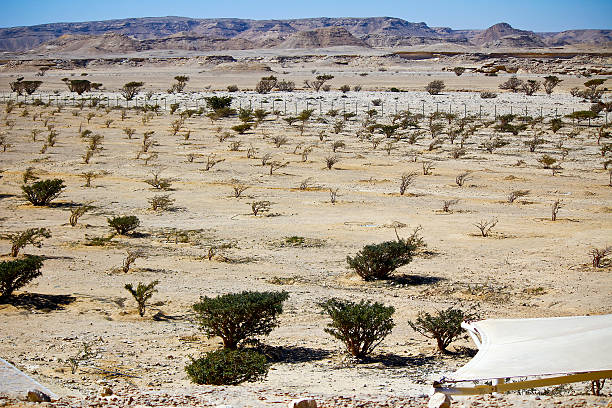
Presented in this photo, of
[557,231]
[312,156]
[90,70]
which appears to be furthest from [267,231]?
[90,70]

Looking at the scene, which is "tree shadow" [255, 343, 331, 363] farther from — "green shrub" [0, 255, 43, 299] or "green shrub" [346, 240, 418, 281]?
"green shrub" [0, 255, 43, 299]

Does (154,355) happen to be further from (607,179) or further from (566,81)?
(566,81)

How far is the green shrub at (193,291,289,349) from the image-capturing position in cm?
1091

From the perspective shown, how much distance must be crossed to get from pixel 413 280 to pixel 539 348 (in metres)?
7.07

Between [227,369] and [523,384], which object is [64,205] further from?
[523,384]

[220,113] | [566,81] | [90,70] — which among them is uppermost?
[90,70]

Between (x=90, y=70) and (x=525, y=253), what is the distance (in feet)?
360

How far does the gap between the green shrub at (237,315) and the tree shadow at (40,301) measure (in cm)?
347


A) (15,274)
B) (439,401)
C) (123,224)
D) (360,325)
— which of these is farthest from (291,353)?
(123,224)

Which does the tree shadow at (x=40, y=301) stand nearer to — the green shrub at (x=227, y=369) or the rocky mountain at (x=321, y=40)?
the green shrub at (x=227, y=369)

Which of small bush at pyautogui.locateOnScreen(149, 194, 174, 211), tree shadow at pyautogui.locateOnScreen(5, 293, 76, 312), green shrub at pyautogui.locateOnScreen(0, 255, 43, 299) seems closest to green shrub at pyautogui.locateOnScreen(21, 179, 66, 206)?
small bush at pyautogui.locateOnScreen(149, 194, 174, 211)

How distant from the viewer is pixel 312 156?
3362 cm

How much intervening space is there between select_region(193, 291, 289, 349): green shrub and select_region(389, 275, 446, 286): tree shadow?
4797 millimetres

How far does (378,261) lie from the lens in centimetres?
1545
